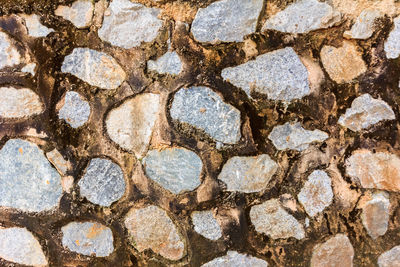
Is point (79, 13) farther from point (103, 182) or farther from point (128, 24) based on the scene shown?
point (103, 182)

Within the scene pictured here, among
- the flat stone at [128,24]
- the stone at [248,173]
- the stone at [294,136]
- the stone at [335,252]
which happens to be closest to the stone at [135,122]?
the flat stone at [128,24]

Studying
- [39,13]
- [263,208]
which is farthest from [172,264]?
[39,13]

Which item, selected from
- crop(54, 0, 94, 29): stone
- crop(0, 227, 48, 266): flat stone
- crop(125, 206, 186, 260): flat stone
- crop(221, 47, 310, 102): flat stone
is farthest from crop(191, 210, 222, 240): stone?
crop(54, 0, 94, 29): stone

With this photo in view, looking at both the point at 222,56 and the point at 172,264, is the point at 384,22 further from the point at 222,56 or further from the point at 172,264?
the point at 172,264

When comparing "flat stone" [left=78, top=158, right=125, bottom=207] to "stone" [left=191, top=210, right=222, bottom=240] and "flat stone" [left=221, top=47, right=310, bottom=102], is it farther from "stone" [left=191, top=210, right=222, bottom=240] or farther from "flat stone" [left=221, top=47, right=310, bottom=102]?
"flat stone" [left=221, top=47, right=310, bottom=102]

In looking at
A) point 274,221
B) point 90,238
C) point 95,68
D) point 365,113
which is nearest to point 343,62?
point 365,113
